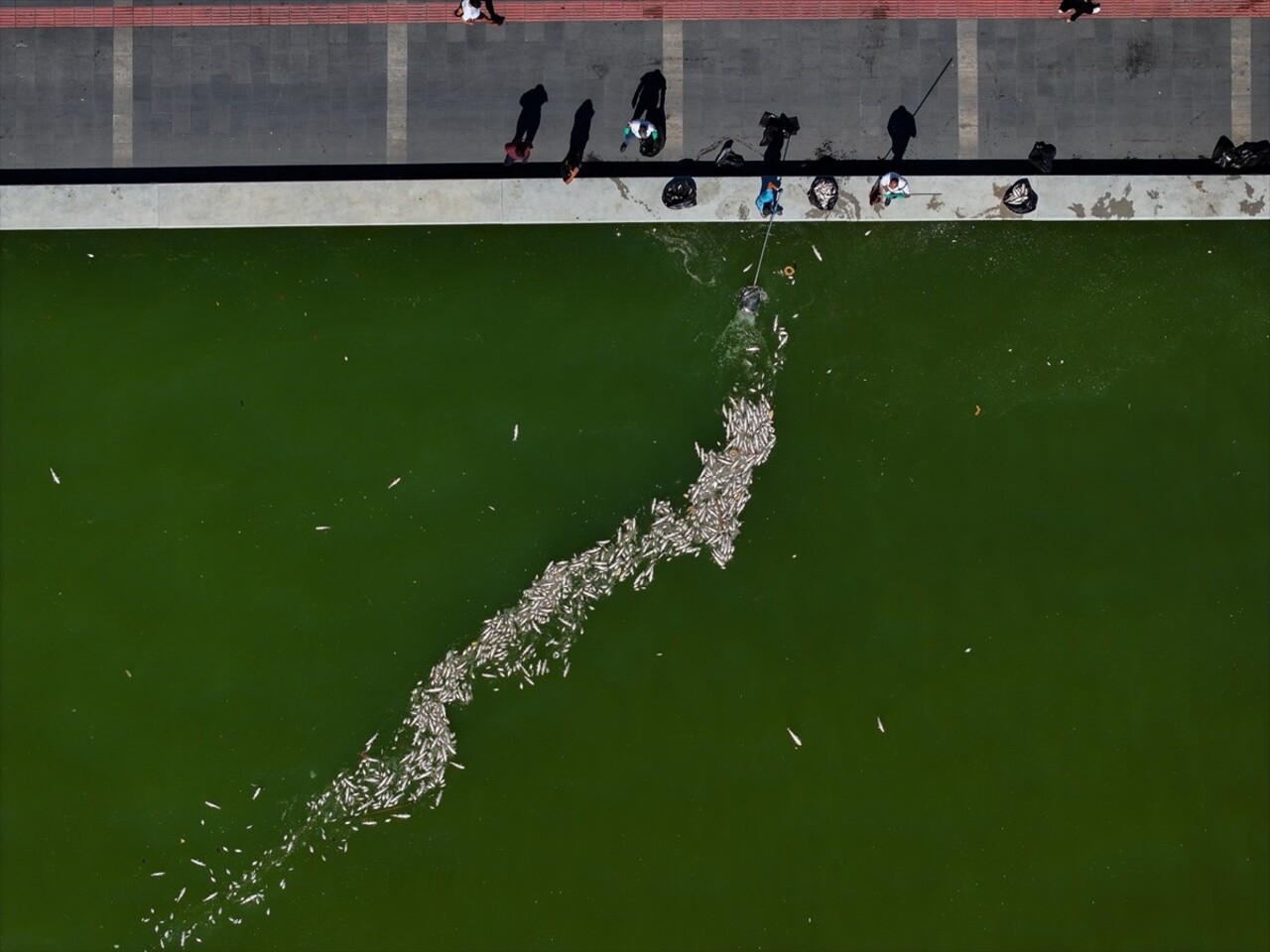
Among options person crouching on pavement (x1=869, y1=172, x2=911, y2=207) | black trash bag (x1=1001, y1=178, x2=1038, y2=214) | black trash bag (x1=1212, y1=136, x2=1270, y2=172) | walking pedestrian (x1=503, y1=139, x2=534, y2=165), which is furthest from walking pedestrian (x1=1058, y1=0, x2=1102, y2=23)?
walking pedestrian (x1=503, y1=139, x2=534, y2=165)

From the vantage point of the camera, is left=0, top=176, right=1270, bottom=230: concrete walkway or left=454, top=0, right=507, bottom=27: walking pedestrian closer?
left=454, top=0, right=507, bottom=27: walking pedestrian

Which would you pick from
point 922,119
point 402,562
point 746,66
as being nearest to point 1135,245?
point 922,119

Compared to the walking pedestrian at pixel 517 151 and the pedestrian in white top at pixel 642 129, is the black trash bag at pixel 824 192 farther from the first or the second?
the walking pedestrian at pixel 517 151

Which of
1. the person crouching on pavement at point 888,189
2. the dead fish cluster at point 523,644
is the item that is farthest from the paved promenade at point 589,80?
the dead fish cluster at point 523,644

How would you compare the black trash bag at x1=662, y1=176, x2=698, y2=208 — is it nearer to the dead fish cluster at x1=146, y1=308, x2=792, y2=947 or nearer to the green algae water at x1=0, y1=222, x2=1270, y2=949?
the green algae water at x1=0, y1=222, x2=1270, y2=949

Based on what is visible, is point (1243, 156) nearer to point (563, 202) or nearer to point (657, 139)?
point (657, 139)

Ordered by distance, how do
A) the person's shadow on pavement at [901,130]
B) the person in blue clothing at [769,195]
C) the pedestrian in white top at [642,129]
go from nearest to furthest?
the pedestrian in white top at [642,129] → the person in blue clothing at [769,195] → the person's shadow on pavement at [901,130]
